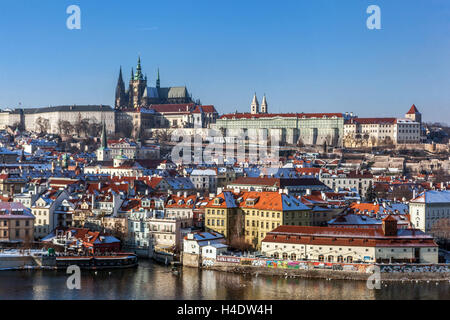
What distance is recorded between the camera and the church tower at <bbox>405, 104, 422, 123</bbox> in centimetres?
9288

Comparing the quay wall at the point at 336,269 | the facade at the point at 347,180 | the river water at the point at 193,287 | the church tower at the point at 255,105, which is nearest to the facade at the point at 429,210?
the quay wall at the point at 336,269

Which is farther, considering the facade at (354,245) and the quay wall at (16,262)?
the quay wall at (16,262)

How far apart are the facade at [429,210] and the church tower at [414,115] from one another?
59793 millimetres

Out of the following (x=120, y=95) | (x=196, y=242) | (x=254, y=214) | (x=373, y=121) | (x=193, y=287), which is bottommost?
(x=193, y=287)

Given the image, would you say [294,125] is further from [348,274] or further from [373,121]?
[348,274]

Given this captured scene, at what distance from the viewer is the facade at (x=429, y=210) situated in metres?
33.2

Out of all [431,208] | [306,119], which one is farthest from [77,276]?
[306,119]

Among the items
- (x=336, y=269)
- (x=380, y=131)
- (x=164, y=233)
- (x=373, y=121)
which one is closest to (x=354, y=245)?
(x=336, y=269)

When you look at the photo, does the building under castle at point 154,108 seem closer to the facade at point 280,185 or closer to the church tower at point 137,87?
the church tower at point 137,87

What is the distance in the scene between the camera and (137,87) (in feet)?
382

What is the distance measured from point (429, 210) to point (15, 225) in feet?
54.1

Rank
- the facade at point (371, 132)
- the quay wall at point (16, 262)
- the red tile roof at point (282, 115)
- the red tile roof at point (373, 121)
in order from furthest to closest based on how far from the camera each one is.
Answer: the red tile roof at point (282, 115), the red tile roof at point (373, 121), the facade at point (371, 132), the quay wall at point (16, 262)
